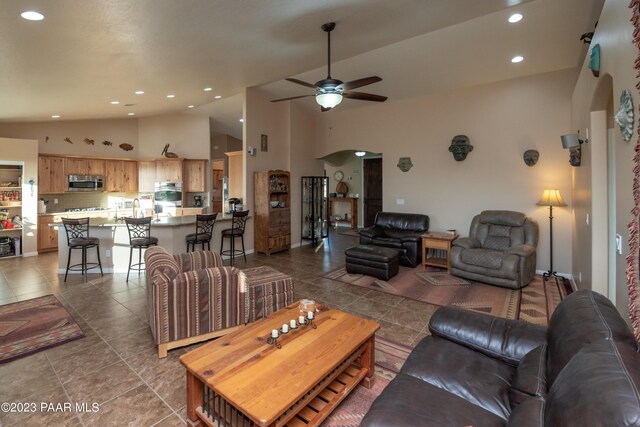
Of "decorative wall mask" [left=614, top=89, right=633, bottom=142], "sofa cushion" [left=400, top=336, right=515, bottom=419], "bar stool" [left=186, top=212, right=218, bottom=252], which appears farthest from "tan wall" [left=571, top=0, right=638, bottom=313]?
"bar stool" [left=186, top=212, right=218, bottom=252]

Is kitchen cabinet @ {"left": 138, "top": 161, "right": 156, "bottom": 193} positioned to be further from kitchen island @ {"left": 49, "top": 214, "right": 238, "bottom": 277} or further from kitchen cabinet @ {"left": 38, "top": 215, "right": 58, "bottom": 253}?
kitchen island @ {"left": 49, "top": 214, "right": 238, "bottom": 277}

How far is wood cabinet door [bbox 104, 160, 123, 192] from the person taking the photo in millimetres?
7730

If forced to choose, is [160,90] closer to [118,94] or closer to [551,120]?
[118,94]

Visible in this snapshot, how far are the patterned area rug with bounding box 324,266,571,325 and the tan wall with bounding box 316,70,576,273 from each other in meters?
1.25

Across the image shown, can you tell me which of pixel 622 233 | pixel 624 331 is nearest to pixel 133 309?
pixel 624 331

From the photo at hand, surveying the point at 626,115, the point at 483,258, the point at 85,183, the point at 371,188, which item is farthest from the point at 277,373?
the point at 371,188

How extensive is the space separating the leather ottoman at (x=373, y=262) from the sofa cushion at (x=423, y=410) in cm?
323

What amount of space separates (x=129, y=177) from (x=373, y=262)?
6.98 meters

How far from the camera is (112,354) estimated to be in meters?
2.71

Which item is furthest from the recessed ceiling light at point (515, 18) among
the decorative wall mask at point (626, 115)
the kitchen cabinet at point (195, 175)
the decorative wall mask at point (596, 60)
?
the kitchen cabinet at point (195, 175)

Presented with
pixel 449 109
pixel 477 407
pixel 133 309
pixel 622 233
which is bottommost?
pixel 133 309

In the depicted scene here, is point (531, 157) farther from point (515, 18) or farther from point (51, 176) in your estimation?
point (51, 176)

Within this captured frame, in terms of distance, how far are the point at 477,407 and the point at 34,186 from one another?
8.60 metres

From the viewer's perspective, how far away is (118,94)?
5188mm
